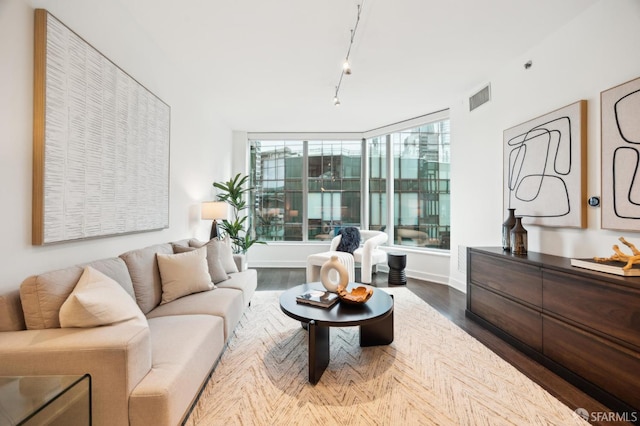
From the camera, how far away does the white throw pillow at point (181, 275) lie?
95.9 inches

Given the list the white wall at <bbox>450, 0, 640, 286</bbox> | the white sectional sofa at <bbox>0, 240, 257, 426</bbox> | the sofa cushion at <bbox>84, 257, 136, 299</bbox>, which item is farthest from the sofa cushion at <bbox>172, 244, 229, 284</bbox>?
the white wall at <bbox>450, 0, 640, 286</bbox>

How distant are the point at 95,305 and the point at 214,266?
1.54 m

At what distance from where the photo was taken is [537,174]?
2.83 m

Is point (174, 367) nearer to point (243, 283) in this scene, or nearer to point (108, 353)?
point (108, 353)

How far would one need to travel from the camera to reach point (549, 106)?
8.94 ft

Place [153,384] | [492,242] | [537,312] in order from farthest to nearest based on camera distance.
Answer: [492,242], [537,312], [153,384]

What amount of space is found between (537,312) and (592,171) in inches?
49.4

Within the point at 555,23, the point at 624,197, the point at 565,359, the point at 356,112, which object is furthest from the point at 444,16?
the point at 565,359

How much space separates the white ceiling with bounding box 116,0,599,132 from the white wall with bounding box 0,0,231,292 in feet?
0.76

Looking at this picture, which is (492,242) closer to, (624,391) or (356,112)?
(624,391)

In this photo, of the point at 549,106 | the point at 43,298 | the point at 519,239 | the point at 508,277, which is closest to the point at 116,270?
the point at 43,298

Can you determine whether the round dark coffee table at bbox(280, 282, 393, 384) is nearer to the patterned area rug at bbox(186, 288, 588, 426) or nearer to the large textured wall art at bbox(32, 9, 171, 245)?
the patterned area rug at bbox(186, 288, 588, 426)

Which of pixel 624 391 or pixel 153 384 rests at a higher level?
pixel 153 384

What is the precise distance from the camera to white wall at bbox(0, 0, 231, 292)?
1.50 metres
